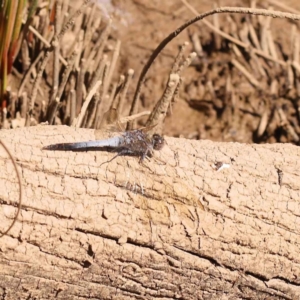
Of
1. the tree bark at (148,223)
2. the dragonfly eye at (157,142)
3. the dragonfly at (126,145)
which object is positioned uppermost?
the dragonfly eye at (157,142)

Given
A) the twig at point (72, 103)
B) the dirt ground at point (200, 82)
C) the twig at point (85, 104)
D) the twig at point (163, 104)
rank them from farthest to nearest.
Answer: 1. the dirt ground at point (200, 82)
2. the twig at point (72, 103)
3. the twig at point (85, 104)
4. the twig at point (163, 104)

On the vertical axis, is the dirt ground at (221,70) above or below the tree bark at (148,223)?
above

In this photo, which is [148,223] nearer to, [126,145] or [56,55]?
[126,145]

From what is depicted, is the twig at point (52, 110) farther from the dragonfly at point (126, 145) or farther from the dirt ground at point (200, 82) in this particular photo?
the dirt ground at point (200, 82)

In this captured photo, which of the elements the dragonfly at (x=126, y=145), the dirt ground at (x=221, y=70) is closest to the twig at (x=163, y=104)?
the dragonfly at (x=126, y=145)

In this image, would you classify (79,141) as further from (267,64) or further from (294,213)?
(267,64)

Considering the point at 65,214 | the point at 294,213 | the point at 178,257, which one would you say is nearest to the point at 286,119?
the point at 294,213
